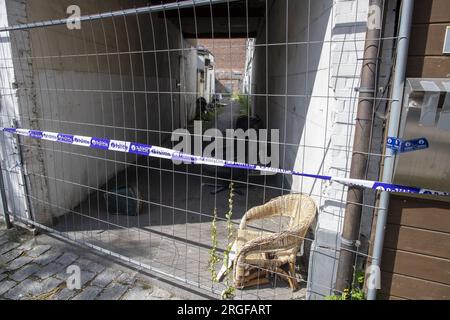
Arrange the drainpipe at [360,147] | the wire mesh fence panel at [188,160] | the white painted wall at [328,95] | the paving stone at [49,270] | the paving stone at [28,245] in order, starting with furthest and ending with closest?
the paving stone at [28,245], the paving stone at [49,270], the wire mesh fence panel at [188,160], the white painted wall at [328,95], the drainpipe at [360,147]

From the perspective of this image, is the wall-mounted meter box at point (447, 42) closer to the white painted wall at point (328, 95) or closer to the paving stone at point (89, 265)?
the white painted wall at point (328, 95)

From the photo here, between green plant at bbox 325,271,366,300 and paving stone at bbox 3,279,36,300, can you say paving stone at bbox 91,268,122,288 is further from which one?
green plant at bbox 325,271,366,300

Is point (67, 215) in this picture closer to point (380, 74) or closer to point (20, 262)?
point (20, 262)

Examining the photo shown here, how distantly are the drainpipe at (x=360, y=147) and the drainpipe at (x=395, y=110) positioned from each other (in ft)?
0.38

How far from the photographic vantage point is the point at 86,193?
4496 millimetres

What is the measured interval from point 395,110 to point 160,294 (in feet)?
7.31

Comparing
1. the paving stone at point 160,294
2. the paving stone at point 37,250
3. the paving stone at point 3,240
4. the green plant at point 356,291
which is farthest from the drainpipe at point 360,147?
the paving stone at point 3,240

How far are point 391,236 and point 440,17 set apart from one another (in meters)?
1.39

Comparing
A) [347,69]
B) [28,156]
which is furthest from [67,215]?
[347,69]

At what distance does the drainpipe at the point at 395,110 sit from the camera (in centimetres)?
170

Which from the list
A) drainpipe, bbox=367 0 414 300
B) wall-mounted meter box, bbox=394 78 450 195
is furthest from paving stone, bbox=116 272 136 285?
wall-mounted meter box, bbox=394 78 450 195

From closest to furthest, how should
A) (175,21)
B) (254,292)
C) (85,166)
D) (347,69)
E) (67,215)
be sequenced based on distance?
(347,69) → (254,292) → (67,215) → (85,166) → (175,21)

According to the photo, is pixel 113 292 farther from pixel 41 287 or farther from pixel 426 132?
pixel 426 132

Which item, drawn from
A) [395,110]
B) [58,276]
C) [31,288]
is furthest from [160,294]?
[395,110]
